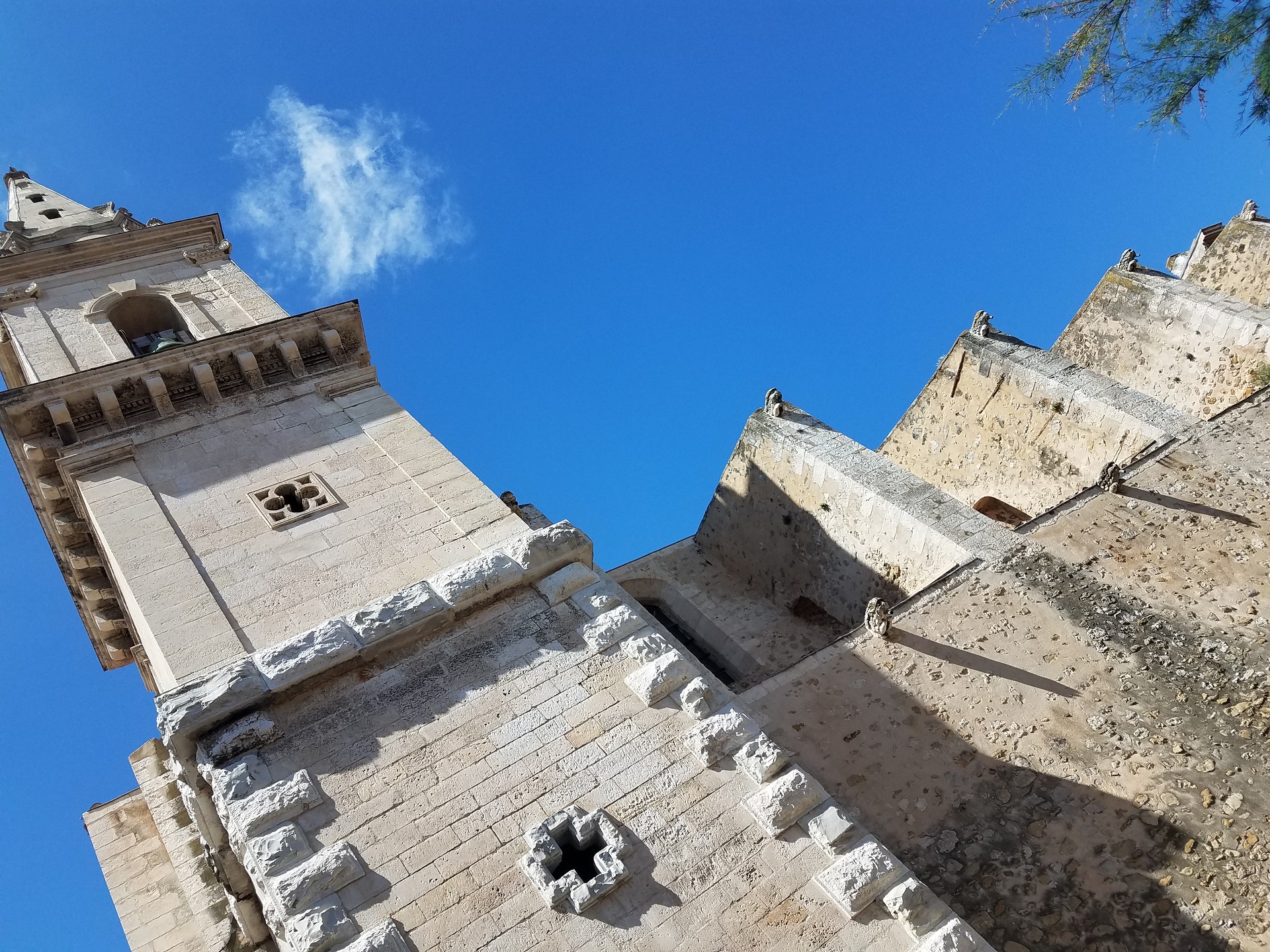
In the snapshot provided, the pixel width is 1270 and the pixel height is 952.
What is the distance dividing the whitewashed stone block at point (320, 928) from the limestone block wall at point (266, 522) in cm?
253

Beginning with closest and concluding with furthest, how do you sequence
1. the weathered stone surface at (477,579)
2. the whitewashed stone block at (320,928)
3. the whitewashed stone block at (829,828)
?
the whitewashed stone block at (320,928) < the whitewashed stone block at (829,828) < the weathered stone surface at (477,579)

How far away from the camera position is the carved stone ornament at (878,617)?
29.0 ft

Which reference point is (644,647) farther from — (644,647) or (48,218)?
(48,218)

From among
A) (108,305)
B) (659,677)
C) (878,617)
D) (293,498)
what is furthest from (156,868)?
(878,617)

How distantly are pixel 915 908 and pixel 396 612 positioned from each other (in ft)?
14.7

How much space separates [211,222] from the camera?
11648 mm

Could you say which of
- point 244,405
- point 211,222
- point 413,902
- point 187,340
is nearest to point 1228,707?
point 413,902

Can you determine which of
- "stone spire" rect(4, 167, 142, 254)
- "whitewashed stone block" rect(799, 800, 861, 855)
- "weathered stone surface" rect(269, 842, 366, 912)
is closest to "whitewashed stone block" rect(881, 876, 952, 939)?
"whitewashed stone block" rect(799, 800, 861, 855)

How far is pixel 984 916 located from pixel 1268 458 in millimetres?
7357

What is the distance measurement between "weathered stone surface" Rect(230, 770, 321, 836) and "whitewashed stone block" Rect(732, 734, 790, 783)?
309cm

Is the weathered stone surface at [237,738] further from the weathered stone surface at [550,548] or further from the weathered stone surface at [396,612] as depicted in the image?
the weathered stone surface at [550,548]

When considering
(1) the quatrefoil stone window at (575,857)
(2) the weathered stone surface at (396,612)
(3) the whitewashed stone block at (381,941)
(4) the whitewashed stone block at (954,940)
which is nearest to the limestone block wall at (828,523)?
(4) the whitewashed stone block at (954,940)

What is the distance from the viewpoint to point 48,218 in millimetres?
11938

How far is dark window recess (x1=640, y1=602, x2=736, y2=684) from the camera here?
12.0 meters
